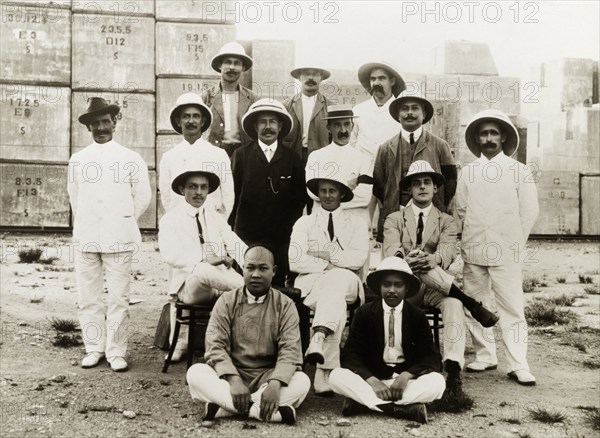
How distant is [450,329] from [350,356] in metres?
0.83

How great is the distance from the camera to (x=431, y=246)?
5.55m

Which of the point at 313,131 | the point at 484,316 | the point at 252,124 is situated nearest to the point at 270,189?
the point at 252,124

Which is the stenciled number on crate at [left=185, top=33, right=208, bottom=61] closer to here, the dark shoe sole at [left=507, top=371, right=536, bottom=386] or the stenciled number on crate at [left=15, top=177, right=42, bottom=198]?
the stenciled number on crate at [left=15, top=177, right=42, bottom=198]

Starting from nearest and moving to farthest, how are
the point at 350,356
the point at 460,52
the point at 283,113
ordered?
1. the point at 350,356
2. the point at 283,113
3. the point at 460,52

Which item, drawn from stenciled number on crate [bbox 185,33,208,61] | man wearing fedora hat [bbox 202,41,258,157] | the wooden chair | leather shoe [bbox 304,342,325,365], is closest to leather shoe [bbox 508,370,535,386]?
leather shoe [bbox 304,342,325,365]

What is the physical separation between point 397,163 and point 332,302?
1634mm

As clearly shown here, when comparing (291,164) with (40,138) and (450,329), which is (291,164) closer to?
(450,329)

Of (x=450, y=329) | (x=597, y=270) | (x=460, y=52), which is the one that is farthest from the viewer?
(x=460, y=52)

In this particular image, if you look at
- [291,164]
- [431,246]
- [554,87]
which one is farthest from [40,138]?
[554,87]

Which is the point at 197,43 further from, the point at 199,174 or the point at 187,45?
the point at 199,174

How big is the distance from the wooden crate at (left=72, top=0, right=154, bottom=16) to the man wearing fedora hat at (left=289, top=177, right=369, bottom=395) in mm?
9333

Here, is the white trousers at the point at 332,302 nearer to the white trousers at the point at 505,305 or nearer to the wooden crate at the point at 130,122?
the white trousers at the point at 505,305

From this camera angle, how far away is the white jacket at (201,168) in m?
6.16

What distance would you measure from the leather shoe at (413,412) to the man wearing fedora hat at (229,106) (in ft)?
10.8
